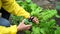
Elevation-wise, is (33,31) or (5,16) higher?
(5,16)

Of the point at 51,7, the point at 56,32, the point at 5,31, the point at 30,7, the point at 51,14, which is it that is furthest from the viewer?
the point at 51,7

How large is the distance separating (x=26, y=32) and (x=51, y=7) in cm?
139

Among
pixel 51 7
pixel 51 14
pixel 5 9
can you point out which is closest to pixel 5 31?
pixel 5 9

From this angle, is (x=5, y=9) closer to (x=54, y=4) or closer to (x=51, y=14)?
(x=51, y=14)

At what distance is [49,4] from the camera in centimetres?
486

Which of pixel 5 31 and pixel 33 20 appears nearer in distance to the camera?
pixel 5 31

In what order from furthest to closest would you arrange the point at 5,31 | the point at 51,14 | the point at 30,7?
the point at 30,7 → the point at 51,14 → the point at 5,31

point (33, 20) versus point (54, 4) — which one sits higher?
point (33, 20)

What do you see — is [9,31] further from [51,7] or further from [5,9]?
[51,7]

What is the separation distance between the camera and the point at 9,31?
2.30m

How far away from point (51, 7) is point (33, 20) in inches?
74.3

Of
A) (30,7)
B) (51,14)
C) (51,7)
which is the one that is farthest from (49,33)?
(51,7)

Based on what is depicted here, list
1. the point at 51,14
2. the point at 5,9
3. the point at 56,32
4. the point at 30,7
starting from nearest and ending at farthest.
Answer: the point at 5,9 < the point at 56,32 < the point at 51,14 < the point at 30,7

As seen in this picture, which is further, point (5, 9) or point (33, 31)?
point (33, 31)
